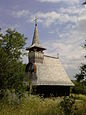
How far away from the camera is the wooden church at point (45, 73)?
3569cm

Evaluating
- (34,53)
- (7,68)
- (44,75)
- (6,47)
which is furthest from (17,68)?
(34,53)

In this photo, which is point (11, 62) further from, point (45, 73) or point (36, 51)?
point (36, 51)

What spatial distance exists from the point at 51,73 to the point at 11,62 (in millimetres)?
21311

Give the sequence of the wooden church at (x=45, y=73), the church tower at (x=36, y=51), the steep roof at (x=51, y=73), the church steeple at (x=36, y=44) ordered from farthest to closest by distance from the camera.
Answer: the church steeple at (x=36, y=44), the church tower at (x=36, y=51), the steep roof at (x=51, y=73), the wooden church at (x=45, y=73)

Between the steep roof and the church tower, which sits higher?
the church tower

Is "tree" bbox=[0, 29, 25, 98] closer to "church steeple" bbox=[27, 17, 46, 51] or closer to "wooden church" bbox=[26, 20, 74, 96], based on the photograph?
"wooden church" bbox=[26, 20, 74, 96]

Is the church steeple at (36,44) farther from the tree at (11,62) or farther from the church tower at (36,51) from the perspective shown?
the tree at (11,62)

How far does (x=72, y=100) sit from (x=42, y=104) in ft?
4.52

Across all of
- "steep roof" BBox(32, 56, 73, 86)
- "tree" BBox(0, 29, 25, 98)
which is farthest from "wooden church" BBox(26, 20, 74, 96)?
"tree" BBox(0, 29, 25, 98)

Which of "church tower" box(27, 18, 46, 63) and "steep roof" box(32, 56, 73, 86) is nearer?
"steep roof" box(32, 56, 73, 86)

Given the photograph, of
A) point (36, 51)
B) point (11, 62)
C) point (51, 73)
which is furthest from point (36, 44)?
point (11, 62)

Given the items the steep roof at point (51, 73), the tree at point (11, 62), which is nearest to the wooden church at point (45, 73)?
the steep roof at point (51, 73)

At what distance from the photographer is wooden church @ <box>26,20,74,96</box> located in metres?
35.7

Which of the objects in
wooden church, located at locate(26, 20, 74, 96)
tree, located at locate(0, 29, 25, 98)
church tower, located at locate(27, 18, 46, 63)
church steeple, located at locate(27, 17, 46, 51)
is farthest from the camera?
church steeple, located at locate(27, 17, 46, 51)
